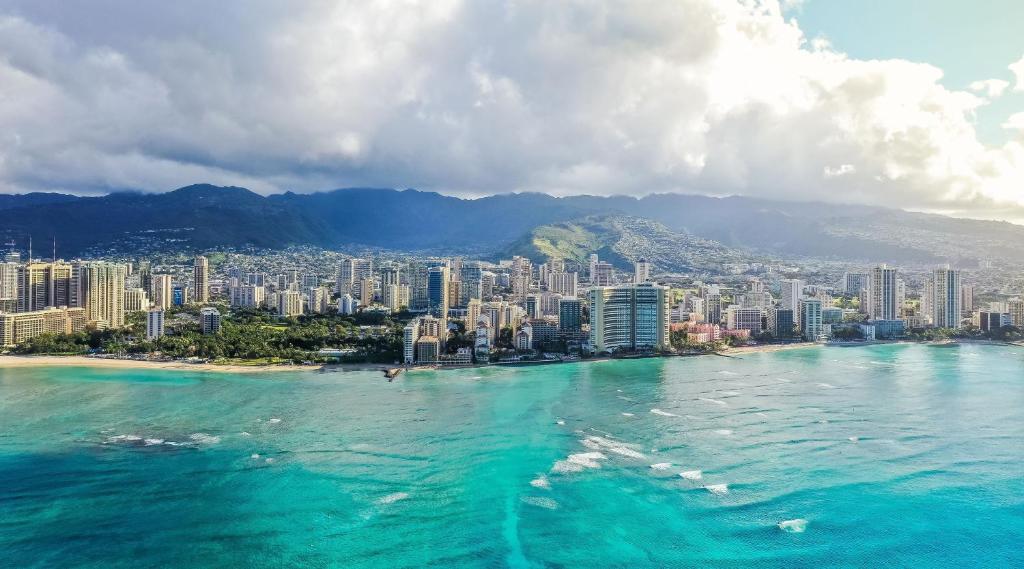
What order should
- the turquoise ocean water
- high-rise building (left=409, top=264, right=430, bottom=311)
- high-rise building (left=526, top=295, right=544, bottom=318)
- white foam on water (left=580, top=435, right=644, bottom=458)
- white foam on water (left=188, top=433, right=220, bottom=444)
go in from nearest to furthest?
the turquoise ocean water, white foam on water (left=580, top=435, right=644, bottom=458), white foam on water (left=188, top=433, right=220, bottom=444), high-rise building (left=526, top=295, right=544, bottom=318), high-rise building (left=409, top=264, right=430, bottom=311)

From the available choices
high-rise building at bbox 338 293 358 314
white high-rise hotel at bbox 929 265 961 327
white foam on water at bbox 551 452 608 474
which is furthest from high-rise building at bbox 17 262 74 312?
white high-rise hotel at bbox 929 265 961 327

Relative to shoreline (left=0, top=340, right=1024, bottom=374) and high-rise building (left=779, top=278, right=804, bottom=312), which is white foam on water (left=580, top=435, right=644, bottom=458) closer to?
shoreline (left=0, top=340, right=1024, bottom=374)

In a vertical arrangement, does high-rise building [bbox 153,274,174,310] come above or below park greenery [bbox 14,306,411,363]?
above

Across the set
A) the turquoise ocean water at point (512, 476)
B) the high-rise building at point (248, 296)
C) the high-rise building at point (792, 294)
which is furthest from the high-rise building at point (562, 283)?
the turquoise ocean water at point (512, 476)

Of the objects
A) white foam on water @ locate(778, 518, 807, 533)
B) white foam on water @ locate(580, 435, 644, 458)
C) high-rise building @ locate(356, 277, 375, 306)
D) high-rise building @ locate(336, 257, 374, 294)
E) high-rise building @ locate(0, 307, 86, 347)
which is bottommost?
white foam on water @ locate(778, 518, 807, 533)

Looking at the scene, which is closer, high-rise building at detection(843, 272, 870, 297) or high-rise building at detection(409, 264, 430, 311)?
high-rise building at detection(409, 264, 430, 311)
